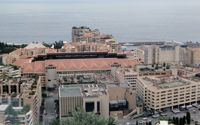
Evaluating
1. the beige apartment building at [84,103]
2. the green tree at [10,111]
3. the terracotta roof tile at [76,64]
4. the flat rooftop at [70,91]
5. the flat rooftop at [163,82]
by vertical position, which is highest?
the terracotta roof tile at [76,64]

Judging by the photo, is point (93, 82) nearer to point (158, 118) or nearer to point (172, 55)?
point (158, 118)

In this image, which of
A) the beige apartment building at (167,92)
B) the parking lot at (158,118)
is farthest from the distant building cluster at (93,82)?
the parking lot at (158,118)

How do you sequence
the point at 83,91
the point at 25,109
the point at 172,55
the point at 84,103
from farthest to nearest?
the point at 172,55, the point at 83,91, the point at 84,103, the point at 25,109

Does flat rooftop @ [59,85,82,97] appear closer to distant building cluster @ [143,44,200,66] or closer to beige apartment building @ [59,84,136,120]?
beige apartment building @ [59,84,136,120]

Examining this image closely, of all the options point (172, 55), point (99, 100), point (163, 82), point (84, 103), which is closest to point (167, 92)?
point (163, 82)

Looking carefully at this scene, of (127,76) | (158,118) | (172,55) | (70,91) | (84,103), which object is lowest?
(158,118)

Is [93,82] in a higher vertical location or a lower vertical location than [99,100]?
higher

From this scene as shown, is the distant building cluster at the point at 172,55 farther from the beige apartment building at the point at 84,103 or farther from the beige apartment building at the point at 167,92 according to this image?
the beige apartment building at the point at 84,103

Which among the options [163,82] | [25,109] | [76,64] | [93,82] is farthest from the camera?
[76,64]
